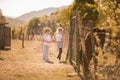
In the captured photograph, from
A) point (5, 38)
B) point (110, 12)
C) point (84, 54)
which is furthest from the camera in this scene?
point (5, 38)

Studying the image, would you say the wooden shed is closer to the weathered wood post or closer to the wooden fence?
the wooden fence

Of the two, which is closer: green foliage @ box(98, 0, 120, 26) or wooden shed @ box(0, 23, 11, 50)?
green foliage @ box(98, 0, 120, 26)

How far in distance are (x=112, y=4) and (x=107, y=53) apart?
149 centimetres

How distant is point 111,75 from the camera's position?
9.31 m

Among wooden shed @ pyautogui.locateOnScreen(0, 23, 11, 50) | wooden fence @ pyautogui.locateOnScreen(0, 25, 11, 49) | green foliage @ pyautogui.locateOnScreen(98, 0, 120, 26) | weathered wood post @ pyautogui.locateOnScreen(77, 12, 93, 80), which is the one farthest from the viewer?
wooden fence @ pyautogui.locateOnScreen(0, 25, 11, 49)

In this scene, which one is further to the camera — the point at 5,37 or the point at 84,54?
the point at 5,37

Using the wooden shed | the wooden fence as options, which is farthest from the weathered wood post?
the wooden fence

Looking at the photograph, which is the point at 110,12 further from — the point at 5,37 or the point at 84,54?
the point at 5,37

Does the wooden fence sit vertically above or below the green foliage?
below

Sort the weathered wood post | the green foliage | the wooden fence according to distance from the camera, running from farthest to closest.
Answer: the wooden fence, the weathered wood post, the green foliage

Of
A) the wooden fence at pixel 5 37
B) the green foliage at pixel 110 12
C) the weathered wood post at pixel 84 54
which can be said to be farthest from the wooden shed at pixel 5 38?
the green foliage at pixel 110 12

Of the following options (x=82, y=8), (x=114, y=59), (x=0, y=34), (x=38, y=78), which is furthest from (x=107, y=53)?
(x=0, y=34)

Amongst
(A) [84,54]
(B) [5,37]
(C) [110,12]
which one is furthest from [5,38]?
(C) [110,12]

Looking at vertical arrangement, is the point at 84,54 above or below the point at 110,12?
below
